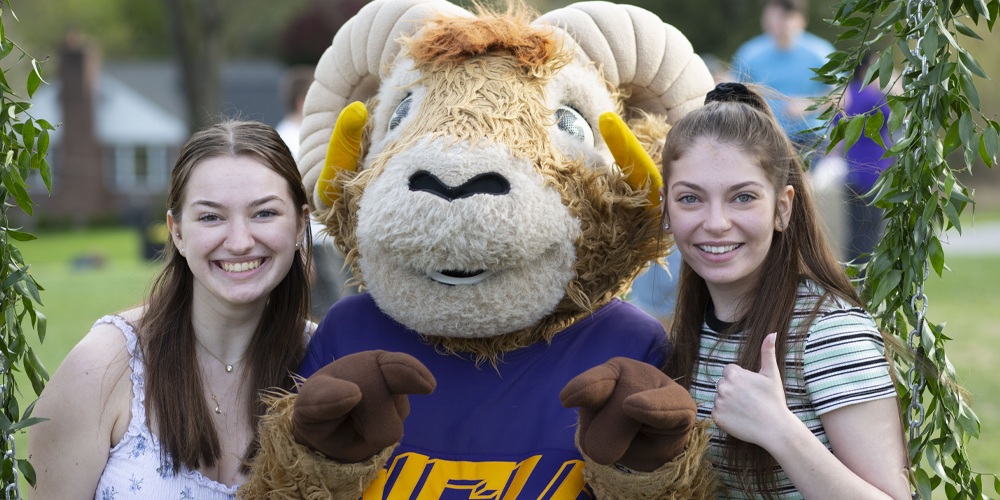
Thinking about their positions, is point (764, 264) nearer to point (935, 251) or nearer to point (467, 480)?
point (935, 251)

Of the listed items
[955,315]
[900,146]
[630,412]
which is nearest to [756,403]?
[630,412]

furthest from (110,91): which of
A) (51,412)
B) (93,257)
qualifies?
(51,412)

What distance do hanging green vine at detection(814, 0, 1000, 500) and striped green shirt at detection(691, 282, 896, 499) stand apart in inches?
2.8

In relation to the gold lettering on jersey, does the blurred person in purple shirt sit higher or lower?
higher

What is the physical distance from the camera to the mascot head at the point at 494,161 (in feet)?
7.28

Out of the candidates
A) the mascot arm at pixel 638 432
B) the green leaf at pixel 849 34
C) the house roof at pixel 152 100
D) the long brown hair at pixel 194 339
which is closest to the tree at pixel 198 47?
the long brown hair at pixel 194 339

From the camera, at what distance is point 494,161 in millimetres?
2250

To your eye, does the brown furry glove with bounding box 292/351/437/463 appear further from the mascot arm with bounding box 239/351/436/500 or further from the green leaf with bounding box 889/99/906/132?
the green leaf with bounding box 889/99/906/132

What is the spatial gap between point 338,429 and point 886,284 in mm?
1398

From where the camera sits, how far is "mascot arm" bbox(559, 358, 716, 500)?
6.13 feet

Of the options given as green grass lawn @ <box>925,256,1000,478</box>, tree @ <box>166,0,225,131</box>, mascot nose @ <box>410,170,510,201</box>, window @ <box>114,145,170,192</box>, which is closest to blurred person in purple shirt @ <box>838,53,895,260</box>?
green grass lawn @ <box>925,256,1000,478</box>

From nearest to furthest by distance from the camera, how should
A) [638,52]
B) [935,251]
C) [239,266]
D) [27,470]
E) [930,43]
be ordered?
[930,43] < [935,251] < [27,470] < [239,266] < [638,52]

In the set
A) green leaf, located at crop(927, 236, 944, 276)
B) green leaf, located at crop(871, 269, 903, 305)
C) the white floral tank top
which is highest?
green leaf, located at crop(927, 236, 944, 276)

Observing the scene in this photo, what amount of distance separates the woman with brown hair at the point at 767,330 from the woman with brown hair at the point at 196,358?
1.22 metres
